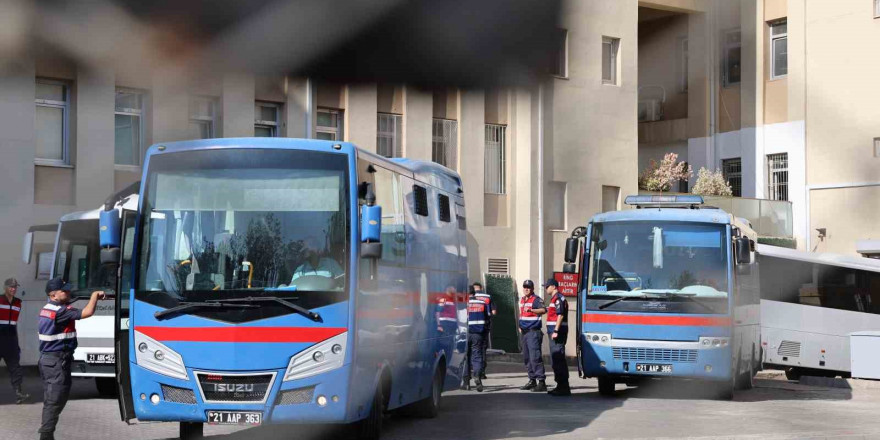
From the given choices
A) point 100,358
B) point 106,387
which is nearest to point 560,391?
point 100,358

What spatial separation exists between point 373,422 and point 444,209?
10.7 feet

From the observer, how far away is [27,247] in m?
4.47

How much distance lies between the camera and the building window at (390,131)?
3.69 m

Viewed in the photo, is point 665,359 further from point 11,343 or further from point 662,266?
point 11,343

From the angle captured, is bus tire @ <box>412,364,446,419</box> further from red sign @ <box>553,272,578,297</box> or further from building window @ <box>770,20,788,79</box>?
red sign @ <box>553,272,578,297</box>

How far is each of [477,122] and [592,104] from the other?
1.67 feet

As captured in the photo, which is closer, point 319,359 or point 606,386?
point 319,359

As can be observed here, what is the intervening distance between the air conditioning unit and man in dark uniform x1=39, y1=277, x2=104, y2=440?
28.1ft

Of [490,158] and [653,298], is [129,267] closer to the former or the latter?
[490,158]

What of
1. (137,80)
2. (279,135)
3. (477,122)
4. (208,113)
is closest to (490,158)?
(279,135)

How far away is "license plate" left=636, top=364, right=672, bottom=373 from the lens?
1827 centimetres

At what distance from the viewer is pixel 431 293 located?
46.8ft

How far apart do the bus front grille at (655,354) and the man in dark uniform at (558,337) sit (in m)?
0.89

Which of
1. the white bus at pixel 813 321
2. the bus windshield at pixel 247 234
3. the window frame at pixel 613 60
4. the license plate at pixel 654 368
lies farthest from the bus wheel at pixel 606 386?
Result: the window frame at pixel 613 60
